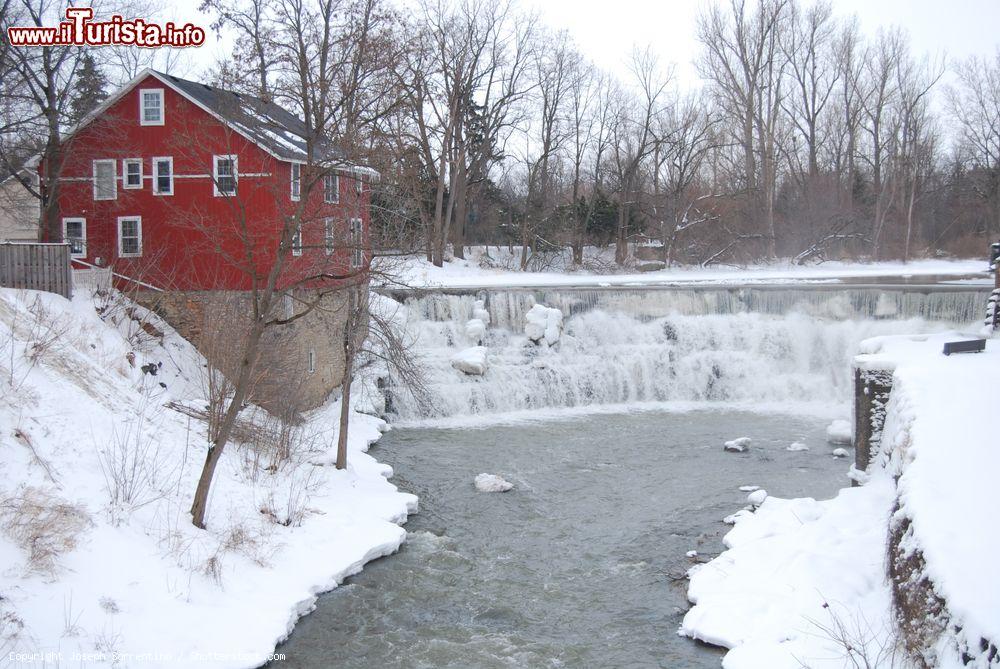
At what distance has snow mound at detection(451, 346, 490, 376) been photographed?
2152 centimetres

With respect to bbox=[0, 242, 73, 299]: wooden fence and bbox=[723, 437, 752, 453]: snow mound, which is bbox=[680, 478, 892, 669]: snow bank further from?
bbox=[0, 242, 73, 299]: wooden fence

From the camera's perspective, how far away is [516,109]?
1631 inches

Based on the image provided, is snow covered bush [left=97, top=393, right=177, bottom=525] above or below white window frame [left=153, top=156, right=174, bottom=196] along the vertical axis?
below

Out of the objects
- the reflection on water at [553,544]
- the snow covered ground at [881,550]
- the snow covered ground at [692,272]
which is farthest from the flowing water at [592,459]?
the snow covered ground at [692,272]

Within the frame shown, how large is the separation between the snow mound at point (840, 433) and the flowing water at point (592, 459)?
39 cm

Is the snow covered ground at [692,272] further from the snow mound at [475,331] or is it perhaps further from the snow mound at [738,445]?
the snow mound at [738,445]

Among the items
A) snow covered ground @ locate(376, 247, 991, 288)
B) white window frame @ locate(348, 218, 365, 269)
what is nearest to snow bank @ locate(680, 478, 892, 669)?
white window frame @ locate(348, 218, 365, 269)

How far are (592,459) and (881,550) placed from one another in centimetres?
830

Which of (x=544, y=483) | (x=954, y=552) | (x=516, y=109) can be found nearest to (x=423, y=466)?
(x=544, y=483)

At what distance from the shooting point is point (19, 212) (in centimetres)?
2662

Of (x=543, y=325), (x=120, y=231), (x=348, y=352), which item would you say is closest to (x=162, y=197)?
(x=120, y=231)

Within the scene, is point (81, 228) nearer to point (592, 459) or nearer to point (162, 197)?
point (162, 197)

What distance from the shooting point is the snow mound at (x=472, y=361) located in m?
Result: 21.5

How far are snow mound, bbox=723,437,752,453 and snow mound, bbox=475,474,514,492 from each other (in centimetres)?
518
